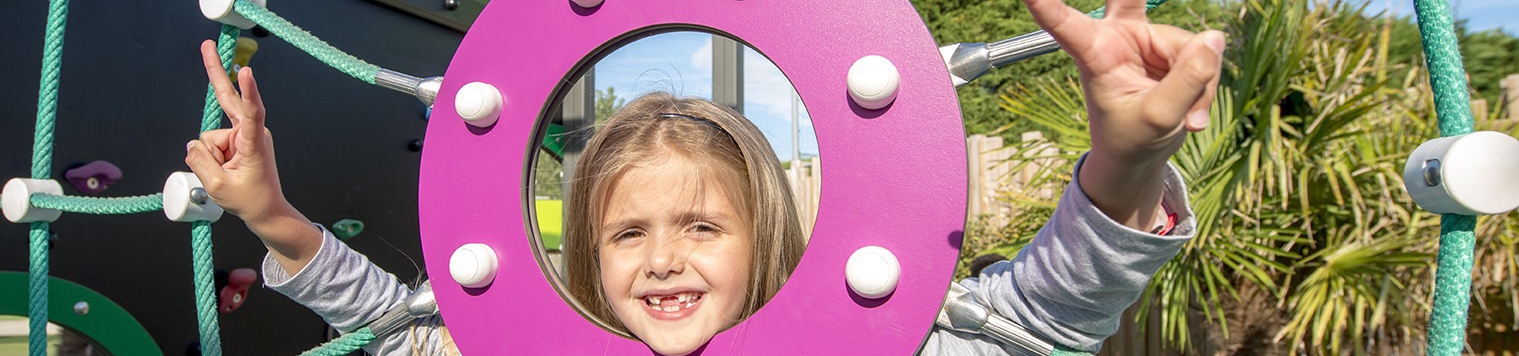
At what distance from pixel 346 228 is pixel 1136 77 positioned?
1.41m

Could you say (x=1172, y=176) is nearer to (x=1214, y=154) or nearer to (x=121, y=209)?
(x=121, y=209)

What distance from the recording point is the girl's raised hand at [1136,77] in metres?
0.53

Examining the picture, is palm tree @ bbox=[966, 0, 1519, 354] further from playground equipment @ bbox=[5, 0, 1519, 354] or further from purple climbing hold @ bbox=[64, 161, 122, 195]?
purple climbing hold @ bbox=[64, 161, 122, 195]

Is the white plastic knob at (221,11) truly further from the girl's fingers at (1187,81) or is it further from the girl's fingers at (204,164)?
the girl's fingers at (1187,81)

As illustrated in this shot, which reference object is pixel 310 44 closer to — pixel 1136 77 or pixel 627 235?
pixel 627 235

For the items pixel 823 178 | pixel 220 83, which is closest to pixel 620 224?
pixel 823 178

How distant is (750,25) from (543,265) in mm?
323

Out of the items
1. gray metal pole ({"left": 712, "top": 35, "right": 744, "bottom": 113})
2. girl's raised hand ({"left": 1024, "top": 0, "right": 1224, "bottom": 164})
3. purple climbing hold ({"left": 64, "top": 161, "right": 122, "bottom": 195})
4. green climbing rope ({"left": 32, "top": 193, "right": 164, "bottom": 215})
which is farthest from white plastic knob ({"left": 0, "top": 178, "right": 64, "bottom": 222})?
A: girl's raised hand ({"left": 1024, "top": 0, "right": 1224, "bottom": 164})

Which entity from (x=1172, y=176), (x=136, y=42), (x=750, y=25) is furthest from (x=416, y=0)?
(x=1172, y=176)

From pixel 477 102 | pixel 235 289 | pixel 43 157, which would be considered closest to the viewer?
pixel 477 102

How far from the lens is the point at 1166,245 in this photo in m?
0.65

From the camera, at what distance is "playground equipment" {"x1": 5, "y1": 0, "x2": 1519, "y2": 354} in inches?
28.3

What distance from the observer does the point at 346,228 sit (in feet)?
5.34

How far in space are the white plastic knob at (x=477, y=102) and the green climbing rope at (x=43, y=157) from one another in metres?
0.55
